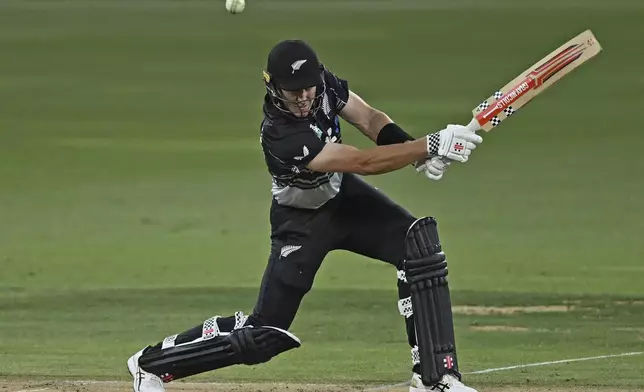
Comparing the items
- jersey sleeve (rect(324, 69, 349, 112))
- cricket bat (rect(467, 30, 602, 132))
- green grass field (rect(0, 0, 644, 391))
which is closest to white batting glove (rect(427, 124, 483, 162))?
cricket bat (rect(467, 30, 602, 132))

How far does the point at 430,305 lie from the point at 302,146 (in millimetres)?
982

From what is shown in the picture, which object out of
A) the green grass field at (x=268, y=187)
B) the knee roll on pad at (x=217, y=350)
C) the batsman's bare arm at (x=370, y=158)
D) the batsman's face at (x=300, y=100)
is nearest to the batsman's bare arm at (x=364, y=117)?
the batsman's face at (x=300, y=100)

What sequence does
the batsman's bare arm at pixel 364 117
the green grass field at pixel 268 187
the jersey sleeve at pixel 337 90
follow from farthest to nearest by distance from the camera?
the green grass field at pixel 268 187, the batsman's bare arm at pixel 364 117, the jersey sleeve at pixel 337 90

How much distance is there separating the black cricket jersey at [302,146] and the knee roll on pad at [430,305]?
20.9 inches

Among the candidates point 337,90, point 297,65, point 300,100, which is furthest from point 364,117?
point 297,65

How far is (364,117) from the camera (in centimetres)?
684

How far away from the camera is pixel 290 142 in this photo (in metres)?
6.18

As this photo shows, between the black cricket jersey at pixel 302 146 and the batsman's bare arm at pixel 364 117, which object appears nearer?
the black cricket jersey at pixel 302 146

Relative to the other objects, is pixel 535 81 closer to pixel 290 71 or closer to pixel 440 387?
pixel 290 71

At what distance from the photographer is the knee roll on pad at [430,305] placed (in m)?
6.28

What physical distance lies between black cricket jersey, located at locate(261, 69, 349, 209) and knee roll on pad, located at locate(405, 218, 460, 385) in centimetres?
53

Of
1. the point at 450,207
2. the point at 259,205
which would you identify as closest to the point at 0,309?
the point at 259,205

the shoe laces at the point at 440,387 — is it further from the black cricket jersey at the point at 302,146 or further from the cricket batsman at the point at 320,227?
the black cricket jersey at the point at 302,146

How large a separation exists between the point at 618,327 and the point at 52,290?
15.5 feet
